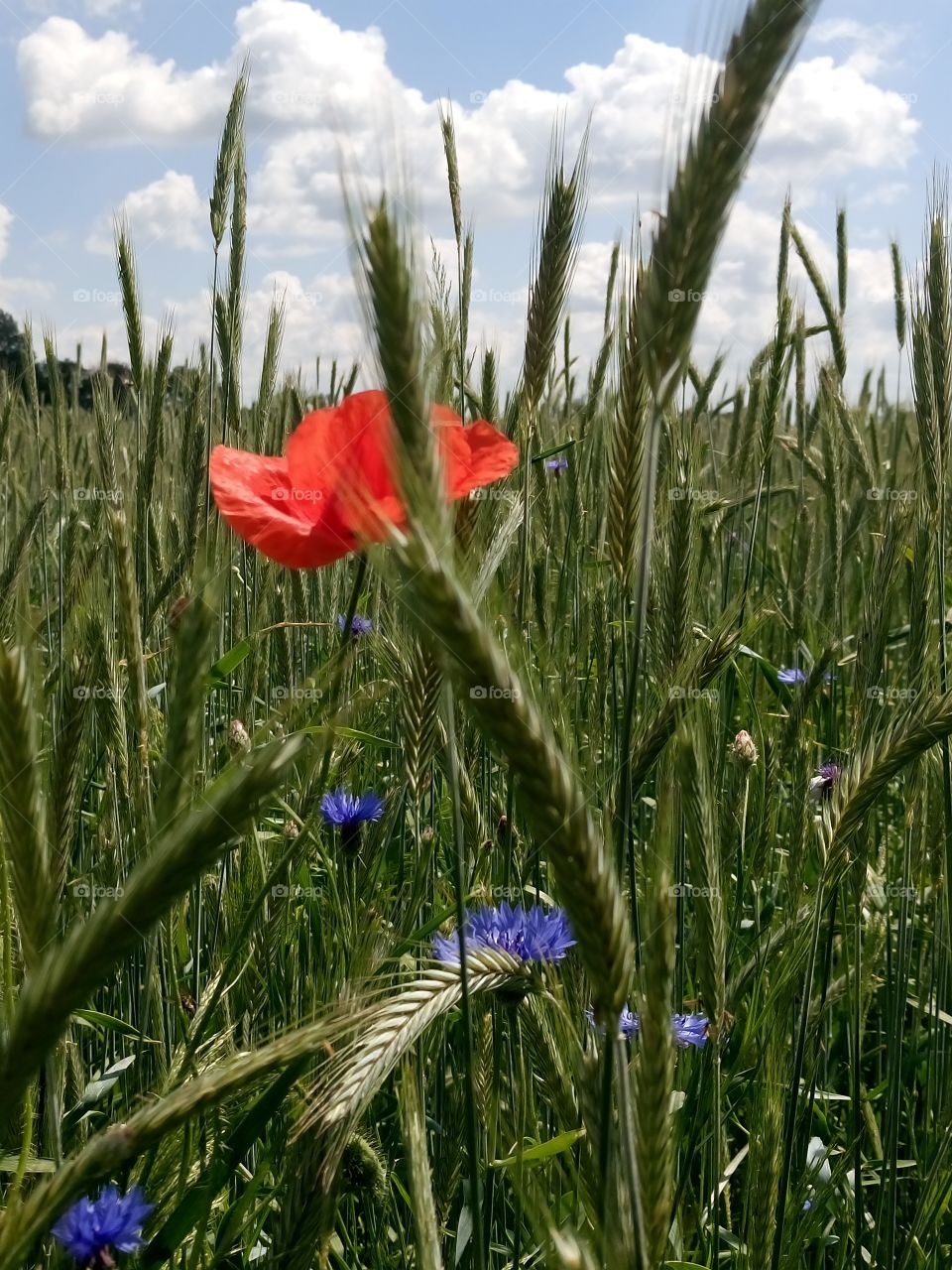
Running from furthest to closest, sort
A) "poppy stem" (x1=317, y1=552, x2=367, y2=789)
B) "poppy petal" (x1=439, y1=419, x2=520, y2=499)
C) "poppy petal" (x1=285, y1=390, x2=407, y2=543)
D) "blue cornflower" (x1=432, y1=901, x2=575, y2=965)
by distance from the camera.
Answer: "blue cornflower" (x1=432, y1=901, x2=575, y2=965) → "poppy petal" (x1=439, y1=419, x2=520, y2=499) → "poppy stem" (x1=317, y1=552, x2=367, y2=789) → "poppy petal" (x1=285, y1=390, x2=407, y2=543)

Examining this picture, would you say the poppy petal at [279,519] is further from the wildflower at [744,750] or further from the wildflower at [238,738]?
the wildflower at [744,750]

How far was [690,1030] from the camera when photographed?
5.08ft

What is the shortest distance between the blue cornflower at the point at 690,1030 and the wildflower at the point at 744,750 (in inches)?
16.0

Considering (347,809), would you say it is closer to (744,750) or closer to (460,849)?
(744,750)

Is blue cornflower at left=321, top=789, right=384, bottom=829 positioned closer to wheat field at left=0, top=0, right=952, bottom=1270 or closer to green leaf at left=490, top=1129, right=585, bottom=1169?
wheat field at left=0, top=0, right=952, bottom=1270

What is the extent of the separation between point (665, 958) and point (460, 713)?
→ 2.88 feet

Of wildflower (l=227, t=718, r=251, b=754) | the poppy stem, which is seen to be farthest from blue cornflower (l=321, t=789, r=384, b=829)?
the poppy stem

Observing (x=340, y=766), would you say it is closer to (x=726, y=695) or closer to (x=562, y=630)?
(x=562, y=630)

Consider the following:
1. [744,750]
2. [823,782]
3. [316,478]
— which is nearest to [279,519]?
[316,478]

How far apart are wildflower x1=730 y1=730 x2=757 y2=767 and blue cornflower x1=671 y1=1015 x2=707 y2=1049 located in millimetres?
406

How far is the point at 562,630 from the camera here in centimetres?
213

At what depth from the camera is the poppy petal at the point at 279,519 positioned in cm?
122

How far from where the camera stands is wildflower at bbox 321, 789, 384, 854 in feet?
5.63

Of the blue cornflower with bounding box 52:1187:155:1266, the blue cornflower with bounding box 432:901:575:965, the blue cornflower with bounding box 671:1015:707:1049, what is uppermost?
the blue cornflower with bounding box 432:901:575:965
